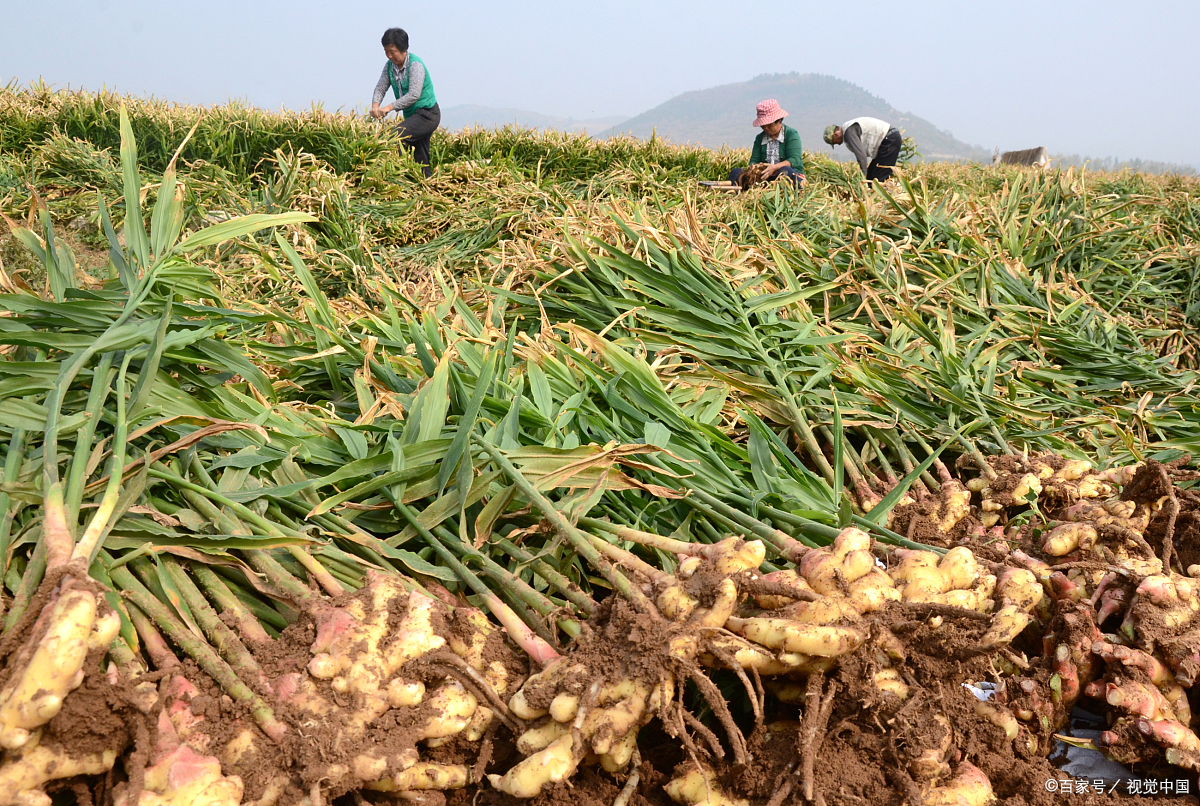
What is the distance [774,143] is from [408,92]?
3800 millimetres

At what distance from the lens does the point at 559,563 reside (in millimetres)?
1512

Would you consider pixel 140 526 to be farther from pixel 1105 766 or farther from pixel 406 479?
pixel 1105 766

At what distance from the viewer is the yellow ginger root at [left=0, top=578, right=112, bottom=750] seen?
36.9 inches

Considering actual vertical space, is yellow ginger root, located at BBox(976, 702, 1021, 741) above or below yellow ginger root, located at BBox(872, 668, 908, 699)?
below

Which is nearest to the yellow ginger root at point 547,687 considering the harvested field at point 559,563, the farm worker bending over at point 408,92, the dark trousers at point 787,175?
the harvested field at point 559,563

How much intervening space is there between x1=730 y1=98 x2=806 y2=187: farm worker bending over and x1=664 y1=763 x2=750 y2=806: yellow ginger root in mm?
6851

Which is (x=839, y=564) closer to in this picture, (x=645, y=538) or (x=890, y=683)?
(x=890, y=683)

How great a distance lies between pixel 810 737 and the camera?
1.16 meters

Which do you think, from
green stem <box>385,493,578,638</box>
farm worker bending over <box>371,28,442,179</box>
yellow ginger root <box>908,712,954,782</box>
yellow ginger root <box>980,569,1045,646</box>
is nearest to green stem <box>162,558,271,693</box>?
green stem <box>385,493,578,638</box>

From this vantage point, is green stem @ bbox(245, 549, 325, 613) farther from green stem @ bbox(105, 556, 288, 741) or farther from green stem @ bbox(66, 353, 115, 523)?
green stem @ bbox(66, 353, 115, 523)

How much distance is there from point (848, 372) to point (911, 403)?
0.69 feet

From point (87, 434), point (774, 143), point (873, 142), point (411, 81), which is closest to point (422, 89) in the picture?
point (411, 81)

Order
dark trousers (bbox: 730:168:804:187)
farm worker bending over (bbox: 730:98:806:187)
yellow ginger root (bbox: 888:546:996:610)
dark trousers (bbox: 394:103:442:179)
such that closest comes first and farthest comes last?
yellow ginger root (bbox: 888:546:996:610)
dark trousers (bbox: 730:168:804:187)
farm worker bending over (bbox: 730:98:806:187)
dark trousers (bbox: 394:103:442:179)

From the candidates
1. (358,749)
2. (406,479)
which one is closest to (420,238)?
(406,479)
